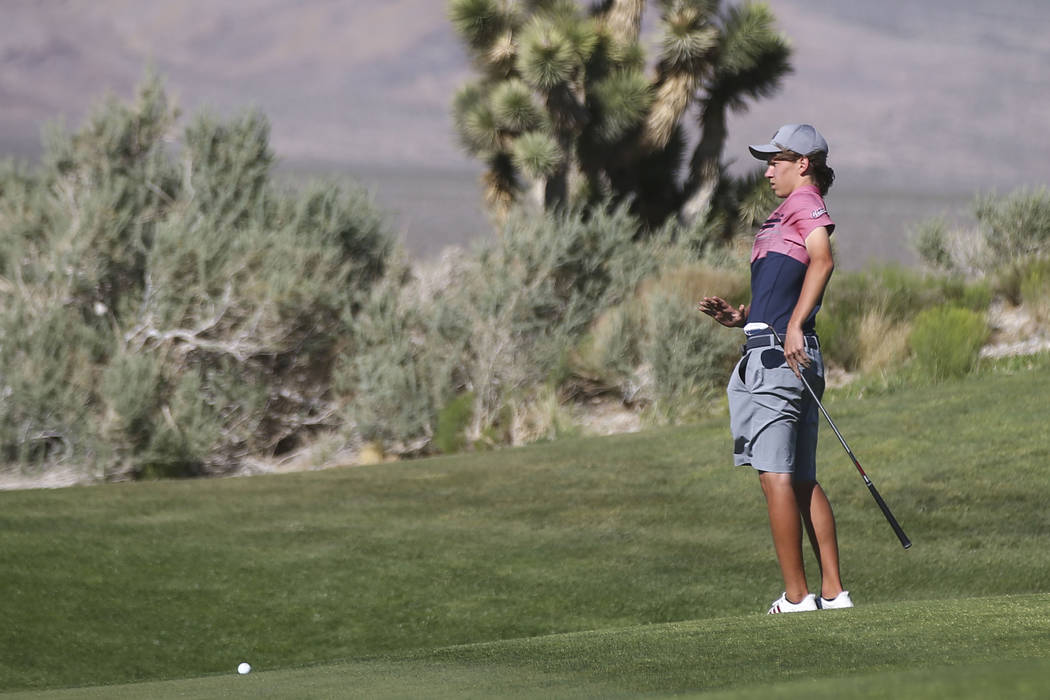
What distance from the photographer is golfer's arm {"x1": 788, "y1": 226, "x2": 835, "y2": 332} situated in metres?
4.67

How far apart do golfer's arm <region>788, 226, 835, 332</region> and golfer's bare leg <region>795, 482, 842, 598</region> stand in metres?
0.71

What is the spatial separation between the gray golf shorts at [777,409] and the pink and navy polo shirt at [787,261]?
13 centimetres

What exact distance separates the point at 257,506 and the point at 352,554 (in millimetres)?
1926

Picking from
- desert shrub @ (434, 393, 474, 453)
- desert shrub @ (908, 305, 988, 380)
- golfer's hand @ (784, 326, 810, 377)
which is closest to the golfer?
golfer's hand @ (784, 326, 810, 377)

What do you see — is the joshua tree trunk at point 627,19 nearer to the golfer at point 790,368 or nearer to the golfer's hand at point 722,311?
the golfer's hand at point 722,311

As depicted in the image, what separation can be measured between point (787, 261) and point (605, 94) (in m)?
16.9

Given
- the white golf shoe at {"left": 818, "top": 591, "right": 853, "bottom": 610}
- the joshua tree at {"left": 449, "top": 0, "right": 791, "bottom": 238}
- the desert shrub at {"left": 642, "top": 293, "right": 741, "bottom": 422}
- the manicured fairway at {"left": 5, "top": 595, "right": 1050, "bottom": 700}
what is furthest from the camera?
the joshua tree at {"left": 449, "top": 0, "right": 791, "bottom": 238}

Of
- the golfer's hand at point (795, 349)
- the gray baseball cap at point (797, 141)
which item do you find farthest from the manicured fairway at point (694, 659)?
the gray baseball cap at point (797, 141)

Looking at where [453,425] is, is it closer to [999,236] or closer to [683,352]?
[683,352]

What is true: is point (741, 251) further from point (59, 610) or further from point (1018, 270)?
point (59, 610)

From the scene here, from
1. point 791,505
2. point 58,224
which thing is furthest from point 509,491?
point 58,224

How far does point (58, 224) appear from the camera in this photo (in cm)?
1561

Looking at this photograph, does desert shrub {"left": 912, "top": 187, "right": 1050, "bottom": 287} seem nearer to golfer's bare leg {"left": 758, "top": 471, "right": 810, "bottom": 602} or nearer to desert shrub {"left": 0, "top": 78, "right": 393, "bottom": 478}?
desert shrub {"left": 0, "top": 78, "right": 393, "bottom": 478}

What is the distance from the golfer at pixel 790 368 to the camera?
4.80m
